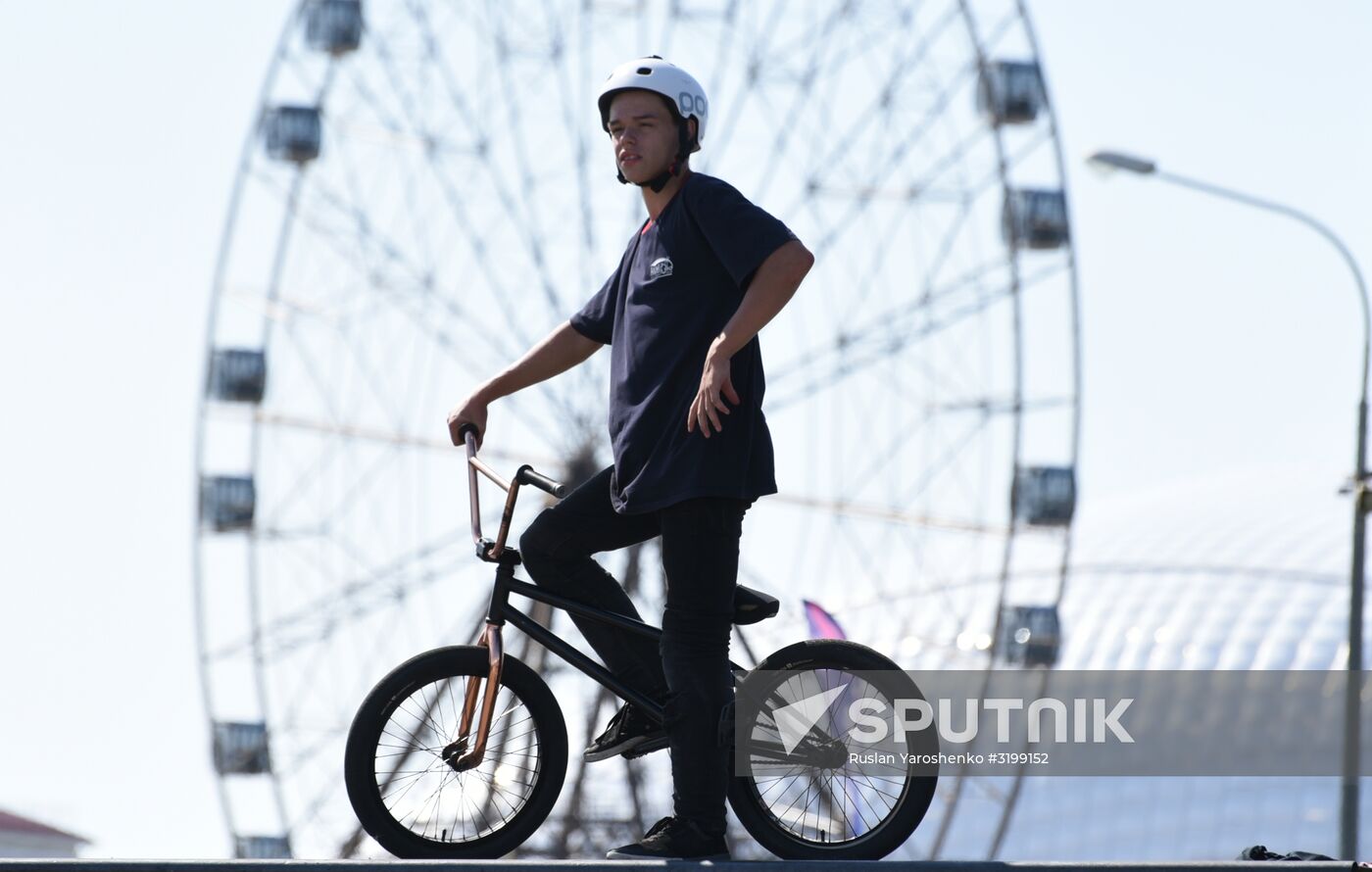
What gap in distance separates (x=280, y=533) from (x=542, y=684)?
1679 cm

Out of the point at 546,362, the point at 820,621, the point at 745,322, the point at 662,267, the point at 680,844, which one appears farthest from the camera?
the point at 820,621

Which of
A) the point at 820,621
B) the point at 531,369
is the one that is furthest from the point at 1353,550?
the point at 531,369

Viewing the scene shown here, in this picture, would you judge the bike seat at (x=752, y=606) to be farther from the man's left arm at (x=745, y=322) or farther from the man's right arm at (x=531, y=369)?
the man's right arm at (x=531, y=369)

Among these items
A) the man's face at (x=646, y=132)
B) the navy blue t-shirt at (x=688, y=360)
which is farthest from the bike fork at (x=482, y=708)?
the man's face at (x=646, y=132)

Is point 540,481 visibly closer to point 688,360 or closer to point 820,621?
point 688,360

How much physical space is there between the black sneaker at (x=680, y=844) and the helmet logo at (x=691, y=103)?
5.64 ft

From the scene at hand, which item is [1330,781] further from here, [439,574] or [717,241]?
[717,241]

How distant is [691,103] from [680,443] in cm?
87

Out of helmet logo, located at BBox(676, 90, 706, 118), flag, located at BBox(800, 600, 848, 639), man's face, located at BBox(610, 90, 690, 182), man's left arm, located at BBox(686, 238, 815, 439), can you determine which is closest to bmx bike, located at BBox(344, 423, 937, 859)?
man's left arm, located at BBox(686, 238, 815, 439)

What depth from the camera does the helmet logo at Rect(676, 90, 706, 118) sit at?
5566 mm

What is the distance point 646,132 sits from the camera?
557 cm

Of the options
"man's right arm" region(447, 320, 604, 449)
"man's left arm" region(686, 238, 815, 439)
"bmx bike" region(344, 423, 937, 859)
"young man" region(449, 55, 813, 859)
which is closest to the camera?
"man's left arm" region(686, 238, 815, 439)

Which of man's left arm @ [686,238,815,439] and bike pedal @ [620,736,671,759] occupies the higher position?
man's left arm @ [686,238,815,439]

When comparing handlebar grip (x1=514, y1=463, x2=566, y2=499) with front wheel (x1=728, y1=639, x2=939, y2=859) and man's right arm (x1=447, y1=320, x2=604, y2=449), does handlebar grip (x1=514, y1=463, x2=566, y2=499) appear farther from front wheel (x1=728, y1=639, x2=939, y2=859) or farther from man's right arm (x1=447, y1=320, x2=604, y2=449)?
front wheel (x1=728, y1=639, x2=939, y2=859)
